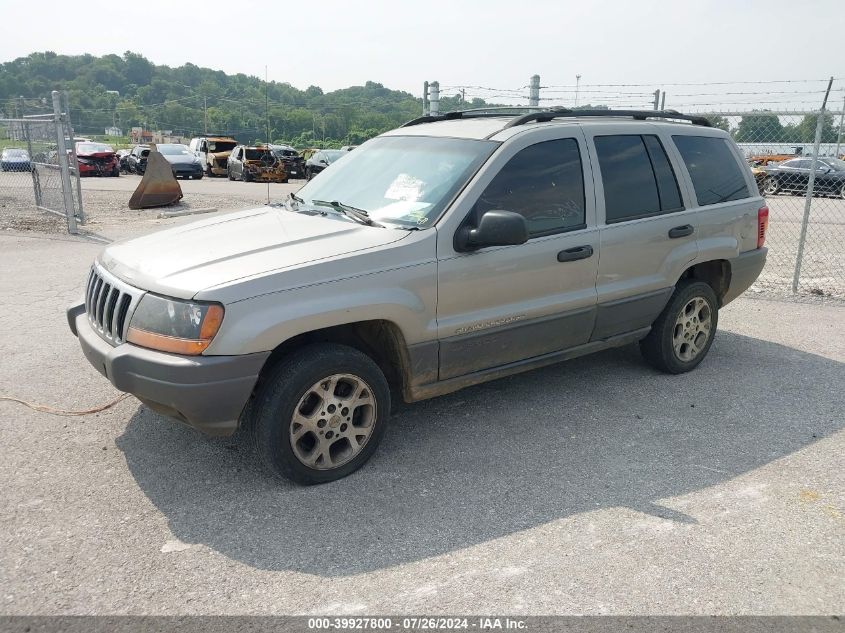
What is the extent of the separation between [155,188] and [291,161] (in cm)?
1335

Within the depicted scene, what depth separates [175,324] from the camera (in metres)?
3.31

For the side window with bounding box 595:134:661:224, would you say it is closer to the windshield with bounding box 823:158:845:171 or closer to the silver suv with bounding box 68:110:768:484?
the silver suv with bounding box 68:110:768:484

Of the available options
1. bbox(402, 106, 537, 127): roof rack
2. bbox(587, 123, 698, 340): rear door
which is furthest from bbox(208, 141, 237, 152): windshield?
bbox(587, 123, 698, 340): rear door

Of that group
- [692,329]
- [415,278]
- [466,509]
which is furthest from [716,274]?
[466,509]

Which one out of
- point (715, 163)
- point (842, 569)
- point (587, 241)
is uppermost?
point (715, 163)

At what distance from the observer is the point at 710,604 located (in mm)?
2822

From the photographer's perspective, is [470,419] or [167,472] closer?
[167,472]

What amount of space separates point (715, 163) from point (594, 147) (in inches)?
56.0

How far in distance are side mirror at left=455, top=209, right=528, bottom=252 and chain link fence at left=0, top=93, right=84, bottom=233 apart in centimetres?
1009

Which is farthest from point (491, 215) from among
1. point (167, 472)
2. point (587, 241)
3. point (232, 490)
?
point (167, 472)

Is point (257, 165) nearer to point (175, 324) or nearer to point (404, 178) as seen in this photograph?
point (404, 178)

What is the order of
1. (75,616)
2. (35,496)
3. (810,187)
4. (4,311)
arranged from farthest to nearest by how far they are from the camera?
(810,187)
(4,311)
(35,496)
(75,616)

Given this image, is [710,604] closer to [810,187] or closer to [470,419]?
[470,419]

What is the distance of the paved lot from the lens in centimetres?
287
